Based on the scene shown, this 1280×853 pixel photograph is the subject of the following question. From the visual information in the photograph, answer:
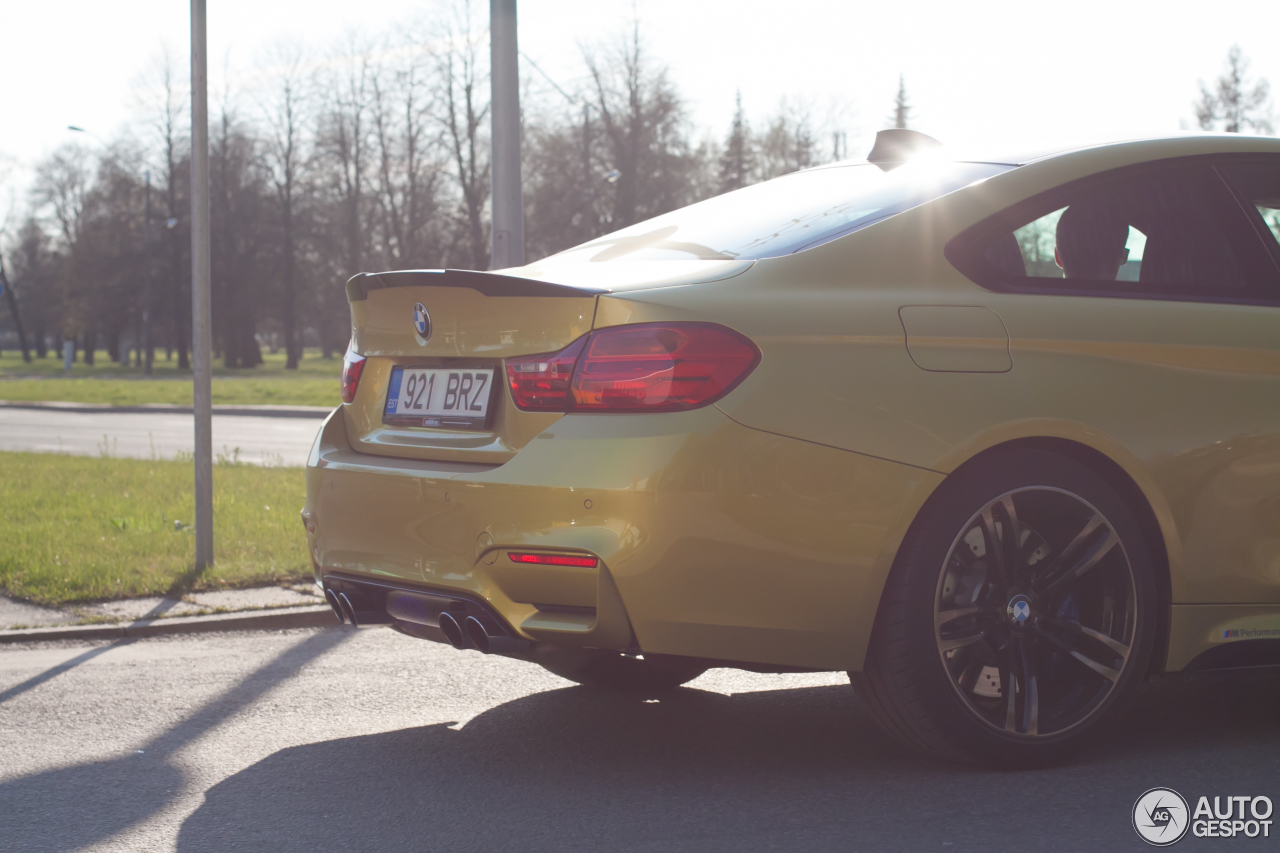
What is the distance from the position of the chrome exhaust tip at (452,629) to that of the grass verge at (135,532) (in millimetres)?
3506

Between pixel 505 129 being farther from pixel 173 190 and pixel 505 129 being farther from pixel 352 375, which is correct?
pixel 173 190

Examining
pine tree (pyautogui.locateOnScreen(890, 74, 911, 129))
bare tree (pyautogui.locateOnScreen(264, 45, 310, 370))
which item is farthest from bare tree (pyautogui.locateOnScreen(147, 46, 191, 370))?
pine tree (pyautogui.locateOnScreen(890, 74, 911, 129))

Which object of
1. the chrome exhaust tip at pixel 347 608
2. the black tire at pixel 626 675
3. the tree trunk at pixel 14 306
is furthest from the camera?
the tree trunk at pixel 14 306

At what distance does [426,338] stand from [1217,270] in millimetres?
2283

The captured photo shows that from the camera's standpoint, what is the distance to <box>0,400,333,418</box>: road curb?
88.5 feet

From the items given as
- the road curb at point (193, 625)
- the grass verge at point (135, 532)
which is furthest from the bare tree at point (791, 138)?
the road curb at point (193, 625)

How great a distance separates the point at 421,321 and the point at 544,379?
0.55 m

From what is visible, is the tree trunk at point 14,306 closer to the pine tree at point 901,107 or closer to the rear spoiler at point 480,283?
the pine tree at point 901,107

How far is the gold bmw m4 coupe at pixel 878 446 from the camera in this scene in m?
2.95

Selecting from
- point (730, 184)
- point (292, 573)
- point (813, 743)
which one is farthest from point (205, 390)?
point (730, 184)

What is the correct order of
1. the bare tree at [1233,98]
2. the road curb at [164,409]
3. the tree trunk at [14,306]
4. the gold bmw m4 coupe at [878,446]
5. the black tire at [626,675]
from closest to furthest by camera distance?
the gold bmw m4 coupe at [878,446]
the black tire at [626,675]
the road curb at [164,409]
the bare tree at [1233,98]
the tree trunk at [14,306]

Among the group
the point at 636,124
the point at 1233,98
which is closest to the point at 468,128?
the point at 636,124

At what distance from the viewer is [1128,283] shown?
354cm

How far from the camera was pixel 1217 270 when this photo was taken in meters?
3.67
